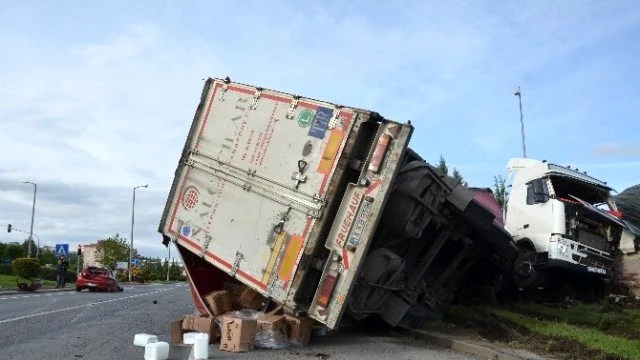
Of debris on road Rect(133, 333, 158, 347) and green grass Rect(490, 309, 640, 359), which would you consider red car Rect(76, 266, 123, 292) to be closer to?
debris on road Rect(133, 333, 158, 347)

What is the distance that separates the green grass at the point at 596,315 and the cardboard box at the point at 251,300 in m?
4.87

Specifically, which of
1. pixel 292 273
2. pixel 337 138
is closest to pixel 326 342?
pixel 292 273

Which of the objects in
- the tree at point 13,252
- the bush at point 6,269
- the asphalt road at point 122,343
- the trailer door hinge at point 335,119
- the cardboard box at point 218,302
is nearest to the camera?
the asphalt road at point 122,343

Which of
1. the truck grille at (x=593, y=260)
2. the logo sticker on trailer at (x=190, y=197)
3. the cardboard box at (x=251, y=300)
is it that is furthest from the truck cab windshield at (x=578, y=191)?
the logo sticker on trailer at (x=190, y=197)

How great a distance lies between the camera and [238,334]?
7.16 metres

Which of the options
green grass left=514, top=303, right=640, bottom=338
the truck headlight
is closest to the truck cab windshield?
the truck headlight

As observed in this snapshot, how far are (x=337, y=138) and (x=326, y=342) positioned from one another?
277cm

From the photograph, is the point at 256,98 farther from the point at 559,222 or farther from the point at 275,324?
the point at 559,222

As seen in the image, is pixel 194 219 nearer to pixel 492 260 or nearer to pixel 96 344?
pixel 96 344

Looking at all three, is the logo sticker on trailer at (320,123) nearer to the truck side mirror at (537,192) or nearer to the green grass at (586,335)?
the green grass at (586,335)

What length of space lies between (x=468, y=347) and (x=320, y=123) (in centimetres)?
326

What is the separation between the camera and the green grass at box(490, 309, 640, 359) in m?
6.77

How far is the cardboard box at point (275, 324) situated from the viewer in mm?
7371

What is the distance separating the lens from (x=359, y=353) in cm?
731
